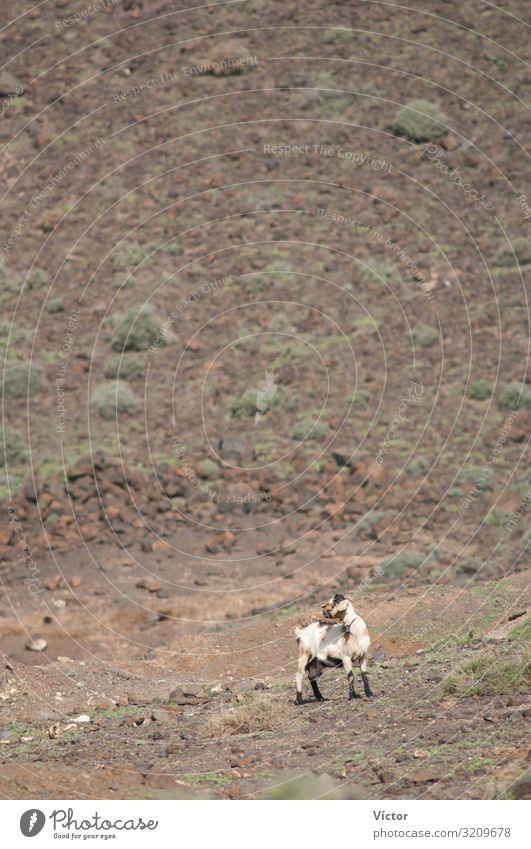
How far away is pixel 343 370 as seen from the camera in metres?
39.1

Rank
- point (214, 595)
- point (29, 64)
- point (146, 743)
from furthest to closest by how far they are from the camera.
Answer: point (29, 64), point (214, 595), point (146, 743)

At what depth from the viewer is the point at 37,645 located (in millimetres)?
28844

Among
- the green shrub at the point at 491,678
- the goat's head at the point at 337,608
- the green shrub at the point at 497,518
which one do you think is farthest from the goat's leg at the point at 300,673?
the green shrub at the point at 497,518

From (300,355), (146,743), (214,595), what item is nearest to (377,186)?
(300,355)

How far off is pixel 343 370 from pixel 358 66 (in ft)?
47.8

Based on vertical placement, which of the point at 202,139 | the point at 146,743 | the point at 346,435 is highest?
the point at 202,139

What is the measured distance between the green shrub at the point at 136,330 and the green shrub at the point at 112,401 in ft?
6.11

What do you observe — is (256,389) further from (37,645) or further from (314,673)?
(314,673)

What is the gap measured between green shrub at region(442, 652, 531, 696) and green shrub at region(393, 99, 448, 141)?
95.1ft

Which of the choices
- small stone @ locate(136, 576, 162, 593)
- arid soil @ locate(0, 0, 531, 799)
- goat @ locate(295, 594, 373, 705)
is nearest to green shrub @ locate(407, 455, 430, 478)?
arid soil @ locate(0, 0, 531, 799)

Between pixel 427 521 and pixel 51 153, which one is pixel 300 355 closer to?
pixel 427 521

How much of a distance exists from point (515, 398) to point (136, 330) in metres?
11.7

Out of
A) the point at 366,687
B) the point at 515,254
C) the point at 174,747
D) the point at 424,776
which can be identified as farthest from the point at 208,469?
the point at 424,776

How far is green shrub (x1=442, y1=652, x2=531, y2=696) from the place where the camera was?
1861 centimetres
